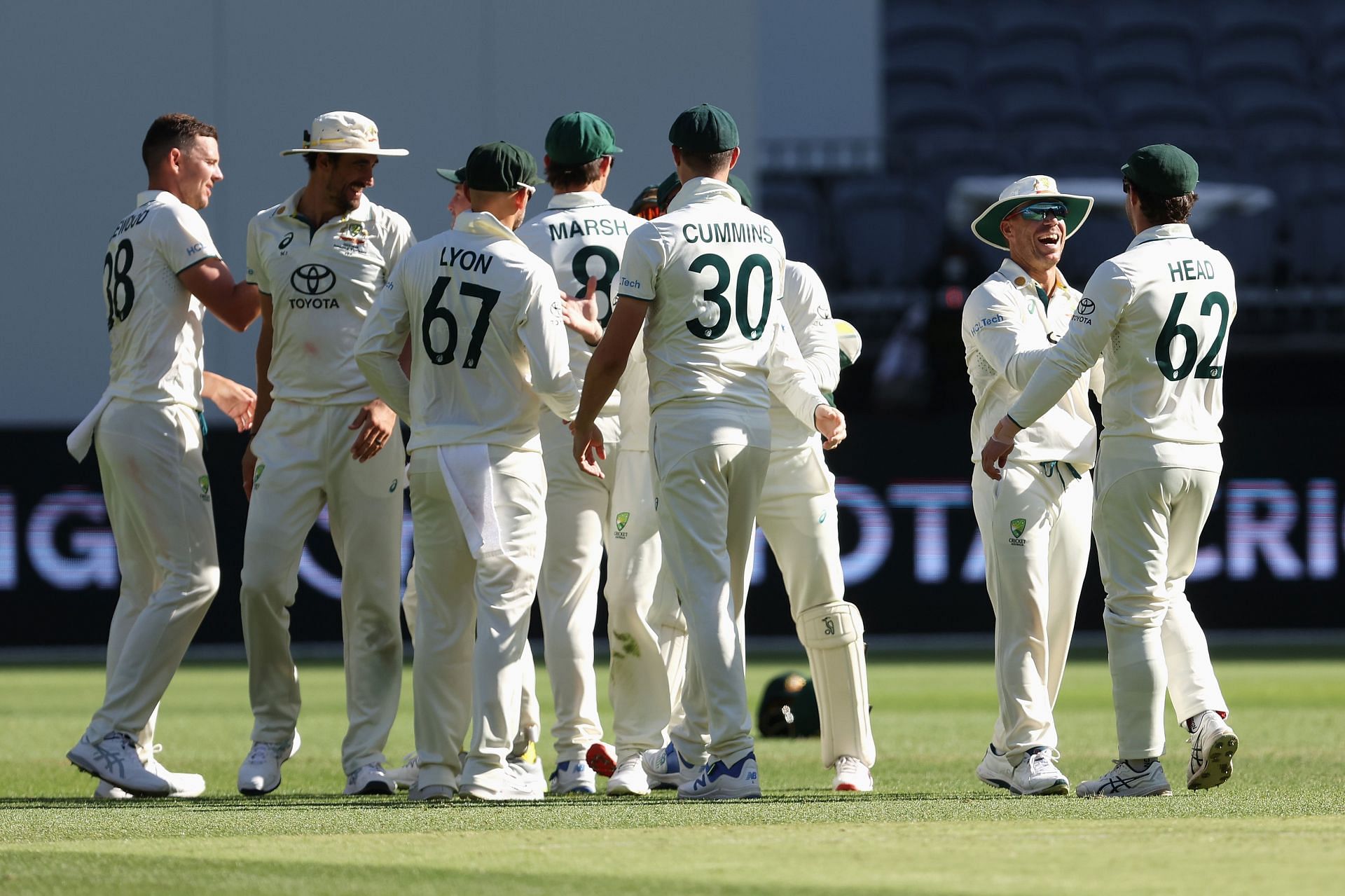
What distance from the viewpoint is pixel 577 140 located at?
6512 mm

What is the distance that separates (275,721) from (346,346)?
Result: 1.33 metres

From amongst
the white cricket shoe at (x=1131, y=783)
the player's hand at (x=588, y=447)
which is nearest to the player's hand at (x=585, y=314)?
the player's hand at (x=588, y=447)

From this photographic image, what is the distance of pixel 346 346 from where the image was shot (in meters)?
6.52

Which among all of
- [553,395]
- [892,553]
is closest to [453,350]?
[553,395]

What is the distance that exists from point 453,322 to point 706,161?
97 cm

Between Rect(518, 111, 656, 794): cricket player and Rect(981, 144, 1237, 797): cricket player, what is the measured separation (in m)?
1.37

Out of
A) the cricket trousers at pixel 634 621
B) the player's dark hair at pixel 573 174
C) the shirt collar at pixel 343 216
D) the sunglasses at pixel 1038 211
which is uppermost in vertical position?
the player's dark hair at pixel 573 174

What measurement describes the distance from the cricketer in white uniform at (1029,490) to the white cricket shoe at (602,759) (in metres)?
1.28

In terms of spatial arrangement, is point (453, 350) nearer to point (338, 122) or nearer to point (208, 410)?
point (338, 122)

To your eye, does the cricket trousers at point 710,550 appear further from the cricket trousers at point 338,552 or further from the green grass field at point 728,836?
the cricket trousers at point 338,552

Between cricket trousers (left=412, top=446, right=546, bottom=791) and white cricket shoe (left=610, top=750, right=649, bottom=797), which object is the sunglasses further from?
white cricket shoe (left=610, top=750, right=649, bottom=797)

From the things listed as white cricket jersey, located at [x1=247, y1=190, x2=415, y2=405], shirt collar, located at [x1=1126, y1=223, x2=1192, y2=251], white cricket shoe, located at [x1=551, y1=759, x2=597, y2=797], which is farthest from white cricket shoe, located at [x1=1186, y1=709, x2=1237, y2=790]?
white cricket jersey, located at [x1=247, y1=190, x2=415, y2=405]

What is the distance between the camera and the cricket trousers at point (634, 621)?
21.5 feet

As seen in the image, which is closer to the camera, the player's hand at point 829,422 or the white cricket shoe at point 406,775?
the player's hand at point 829,422
